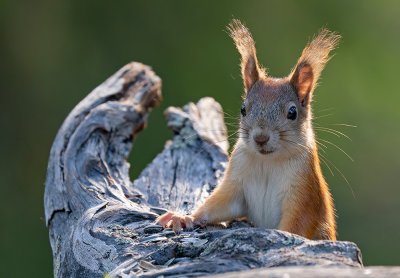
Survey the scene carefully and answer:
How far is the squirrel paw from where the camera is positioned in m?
2.16

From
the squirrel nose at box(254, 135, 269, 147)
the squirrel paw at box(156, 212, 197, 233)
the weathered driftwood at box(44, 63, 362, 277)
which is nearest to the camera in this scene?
the weathered driftwood at box(44, 63, 362, 277)

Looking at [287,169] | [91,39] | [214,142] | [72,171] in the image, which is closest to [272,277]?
[287,169]

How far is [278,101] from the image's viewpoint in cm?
244

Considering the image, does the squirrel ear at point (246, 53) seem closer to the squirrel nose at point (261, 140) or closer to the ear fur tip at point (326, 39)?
the ear fur tip at point (326, 39)

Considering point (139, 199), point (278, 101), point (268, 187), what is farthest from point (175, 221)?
point (278, 101)

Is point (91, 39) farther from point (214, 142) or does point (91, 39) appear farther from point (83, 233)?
point (83, 233)

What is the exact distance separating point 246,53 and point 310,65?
0.27m

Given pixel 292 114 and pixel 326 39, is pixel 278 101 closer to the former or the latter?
pixel 292 114

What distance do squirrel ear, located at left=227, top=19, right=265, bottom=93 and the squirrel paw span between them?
2.18 feet

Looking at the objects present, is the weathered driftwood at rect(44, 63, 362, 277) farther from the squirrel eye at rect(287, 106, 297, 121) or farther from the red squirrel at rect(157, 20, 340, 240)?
the squirrel eye at rect(287, 106, 297, 121)

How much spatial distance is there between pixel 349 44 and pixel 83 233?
3671 millimetres

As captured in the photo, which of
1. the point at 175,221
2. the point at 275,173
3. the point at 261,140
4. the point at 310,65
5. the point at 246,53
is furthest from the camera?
the point at 246,53

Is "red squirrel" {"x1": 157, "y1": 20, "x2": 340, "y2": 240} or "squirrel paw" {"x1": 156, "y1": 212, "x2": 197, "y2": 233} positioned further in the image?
"red squirrel" {"x1": 157, "y1": 20, "x2": 340, "y2": 240}

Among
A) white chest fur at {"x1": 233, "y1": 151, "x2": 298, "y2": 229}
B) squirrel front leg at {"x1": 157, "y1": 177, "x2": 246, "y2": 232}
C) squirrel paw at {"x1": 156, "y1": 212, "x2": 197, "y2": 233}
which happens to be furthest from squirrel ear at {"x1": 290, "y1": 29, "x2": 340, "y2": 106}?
squirrel paw at {"x1": 156, "y1": 212, "x2": 197, "y2": 233}
